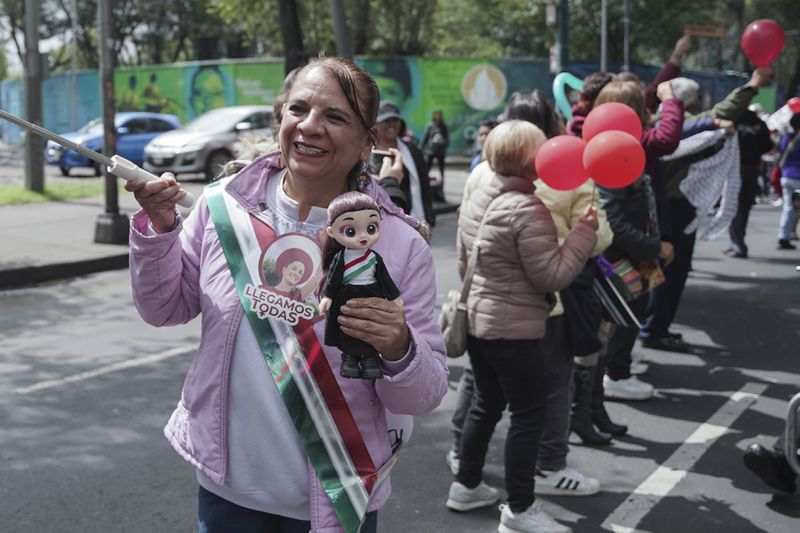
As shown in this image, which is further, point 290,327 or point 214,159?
point 214,159

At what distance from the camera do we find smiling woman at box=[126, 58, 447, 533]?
2.10 metres

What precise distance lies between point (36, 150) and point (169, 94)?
634 inches

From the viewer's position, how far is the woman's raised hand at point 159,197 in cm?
208

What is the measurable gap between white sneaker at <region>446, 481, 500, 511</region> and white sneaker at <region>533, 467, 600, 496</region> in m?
0.30

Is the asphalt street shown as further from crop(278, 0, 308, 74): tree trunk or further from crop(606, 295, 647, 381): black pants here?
crop(278, 0, 308, 74): tree trunk

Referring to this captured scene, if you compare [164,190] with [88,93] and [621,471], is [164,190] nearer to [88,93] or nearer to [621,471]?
[621,471]

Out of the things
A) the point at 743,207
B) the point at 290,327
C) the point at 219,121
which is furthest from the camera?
the point at 219,121

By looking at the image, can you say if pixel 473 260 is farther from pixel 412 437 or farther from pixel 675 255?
pixel 675 255

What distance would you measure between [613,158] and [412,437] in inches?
81.7

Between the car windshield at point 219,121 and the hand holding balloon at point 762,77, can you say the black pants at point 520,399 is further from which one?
the car windshield at point 219,121

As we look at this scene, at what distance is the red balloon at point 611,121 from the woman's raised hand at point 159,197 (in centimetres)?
243

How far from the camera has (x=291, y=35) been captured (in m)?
14.6

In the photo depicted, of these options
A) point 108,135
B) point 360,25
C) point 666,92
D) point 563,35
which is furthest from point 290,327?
point 360,25

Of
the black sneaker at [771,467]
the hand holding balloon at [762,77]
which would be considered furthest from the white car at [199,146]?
the black sneaker at [771,467]
